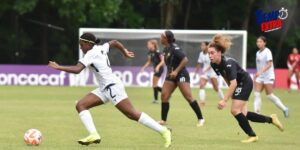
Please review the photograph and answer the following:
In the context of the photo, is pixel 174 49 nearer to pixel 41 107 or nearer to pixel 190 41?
pixel 41 107

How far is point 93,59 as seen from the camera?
1237cm

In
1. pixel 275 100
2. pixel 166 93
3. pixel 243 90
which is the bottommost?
pixel 275 100

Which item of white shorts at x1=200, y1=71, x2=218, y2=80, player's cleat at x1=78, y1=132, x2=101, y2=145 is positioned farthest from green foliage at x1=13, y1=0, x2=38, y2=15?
player's cleat at x1=78, y1=132, x2=101, y2=145

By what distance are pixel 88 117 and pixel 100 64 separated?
934 mm

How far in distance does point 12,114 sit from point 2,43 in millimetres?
26309

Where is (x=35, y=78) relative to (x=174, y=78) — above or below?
below

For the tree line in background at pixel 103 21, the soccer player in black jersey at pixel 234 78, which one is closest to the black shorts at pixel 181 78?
the soccer player in black jersey at pixel 234 78

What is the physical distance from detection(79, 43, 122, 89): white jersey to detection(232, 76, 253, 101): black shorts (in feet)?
7.95

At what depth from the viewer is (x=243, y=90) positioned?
45.0ft

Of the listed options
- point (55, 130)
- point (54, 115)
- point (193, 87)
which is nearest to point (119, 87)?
point (55, 130)

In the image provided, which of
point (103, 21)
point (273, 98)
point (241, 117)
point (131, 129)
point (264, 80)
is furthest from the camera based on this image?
point (103, 21)

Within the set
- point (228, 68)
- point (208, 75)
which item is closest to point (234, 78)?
point (228, 68)

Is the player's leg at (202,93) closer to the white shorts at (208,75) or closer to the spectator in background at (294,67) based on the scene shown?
the white shorts at (208,75)

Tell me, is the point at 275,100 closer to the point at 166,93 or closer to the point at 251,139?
the point at 166,93
